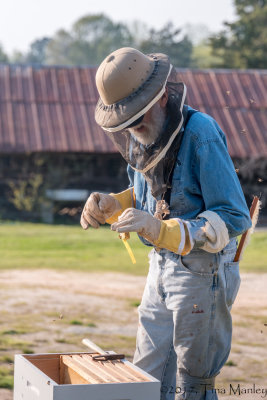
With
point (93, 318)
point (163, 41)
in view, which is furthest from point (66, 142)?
point (163, 41)

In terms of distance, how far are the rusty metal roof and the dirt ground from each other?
9345 millimetres

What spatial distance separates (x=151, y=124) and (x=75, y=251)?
32.1 feet

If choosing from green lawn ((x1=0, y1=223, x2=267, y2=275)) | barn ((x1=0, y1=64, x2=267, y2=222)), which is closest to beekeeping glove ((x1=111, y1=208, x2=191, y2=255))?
green lawn ((x1=0, y1=223, x2=267, y2=275))

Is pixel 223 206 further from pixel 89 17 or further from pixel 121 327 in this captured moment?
pixel 89 17

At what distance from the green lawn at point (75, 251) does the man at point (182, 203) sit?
7.45 m

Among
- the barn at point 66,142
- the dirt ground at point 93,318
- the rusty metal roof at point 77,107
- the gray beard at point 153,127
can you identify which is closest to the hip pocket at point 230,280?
the gray beard at point 153,127

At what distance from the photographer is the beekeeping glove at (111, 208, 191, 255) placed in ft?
10.3

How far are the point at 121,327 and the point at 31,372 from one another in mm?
4090

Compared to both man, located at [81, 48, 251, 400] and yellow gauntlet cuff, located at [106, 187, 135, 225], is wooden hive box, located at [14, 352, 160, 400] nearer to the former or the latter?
man, located at [81, 48, 251, 400]

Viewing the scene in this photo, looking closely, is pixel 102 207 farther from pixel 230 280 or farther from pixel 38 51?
pixel 38 51

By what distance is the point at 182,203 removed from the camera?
3479mm

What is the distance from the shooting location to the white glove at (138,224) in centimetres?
313

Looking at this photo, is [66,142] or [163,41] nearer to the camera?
[66,142]

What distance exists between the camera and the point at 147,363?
3773mm
